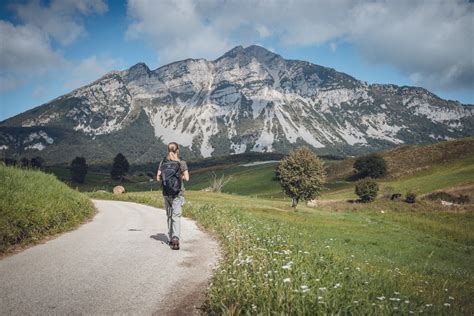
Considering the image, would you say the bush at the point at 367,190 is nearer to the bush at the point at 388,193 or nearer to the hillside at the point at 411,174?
the bush at the point at 388,193

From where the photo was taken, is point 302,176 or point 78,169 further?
point 78,169

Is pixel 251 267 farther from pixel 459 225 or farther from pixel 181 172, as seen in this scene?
pixel 459 225

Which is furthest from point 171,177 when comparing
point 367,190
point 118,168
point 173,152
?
point 118,168

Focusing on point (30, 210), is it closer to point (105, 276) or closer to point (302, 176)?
point (105, 276)

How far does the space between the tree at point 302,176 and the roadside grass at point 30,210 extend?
169 feet

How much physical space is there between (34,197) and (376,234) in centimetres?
3222

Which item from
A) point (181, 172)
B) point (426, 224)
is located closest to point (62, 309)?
point (181, 172)

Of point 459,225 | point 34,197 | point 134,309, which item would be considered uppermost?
point 34,197

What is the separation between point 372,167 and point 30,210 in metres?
124

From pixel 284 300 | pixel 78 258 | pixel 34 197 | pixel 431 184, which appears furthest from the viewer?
pixel 431 184

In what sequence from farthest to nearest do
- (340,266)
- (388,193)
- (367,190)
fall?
(388,193), (367,190), (340,266)

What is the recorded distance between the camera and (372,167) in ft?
417

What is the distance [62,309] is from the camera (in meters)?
7.37

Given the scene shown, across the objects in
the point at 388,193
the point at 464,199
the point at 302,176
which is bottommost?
the point at 464,199
